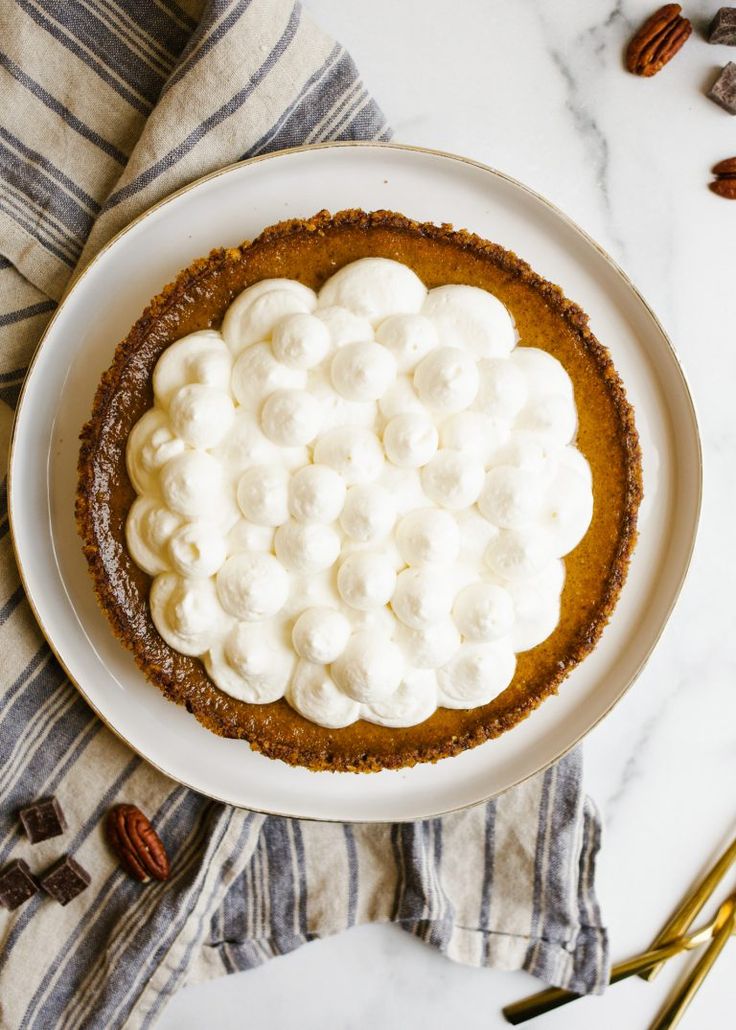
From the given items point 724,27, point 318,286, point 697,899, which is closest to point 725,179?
point 724,27

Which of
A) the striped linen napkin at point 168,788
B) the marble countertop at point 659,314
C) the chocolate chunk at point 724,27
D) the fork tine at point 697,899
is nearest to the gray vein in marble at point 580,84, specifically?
the marble countertop at point 659,314

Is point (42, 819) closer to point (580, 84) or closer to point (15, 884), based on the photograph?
point (15, 884)

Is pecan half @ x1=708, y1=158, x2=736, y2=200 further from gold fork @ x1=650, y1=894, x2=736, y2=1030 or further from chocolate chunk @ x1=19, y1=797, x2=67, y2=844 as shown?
chocolate chunk @ x1=19, y1=797, x2=67, y2=844

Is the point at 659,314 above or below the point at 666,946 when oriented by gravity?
above

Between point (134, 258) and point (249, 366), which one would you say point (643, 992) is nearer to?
point (249, 366)

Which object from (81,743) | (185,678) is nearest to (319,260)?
(185,678)

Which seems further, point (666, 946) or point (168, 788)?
point (666, 946)
